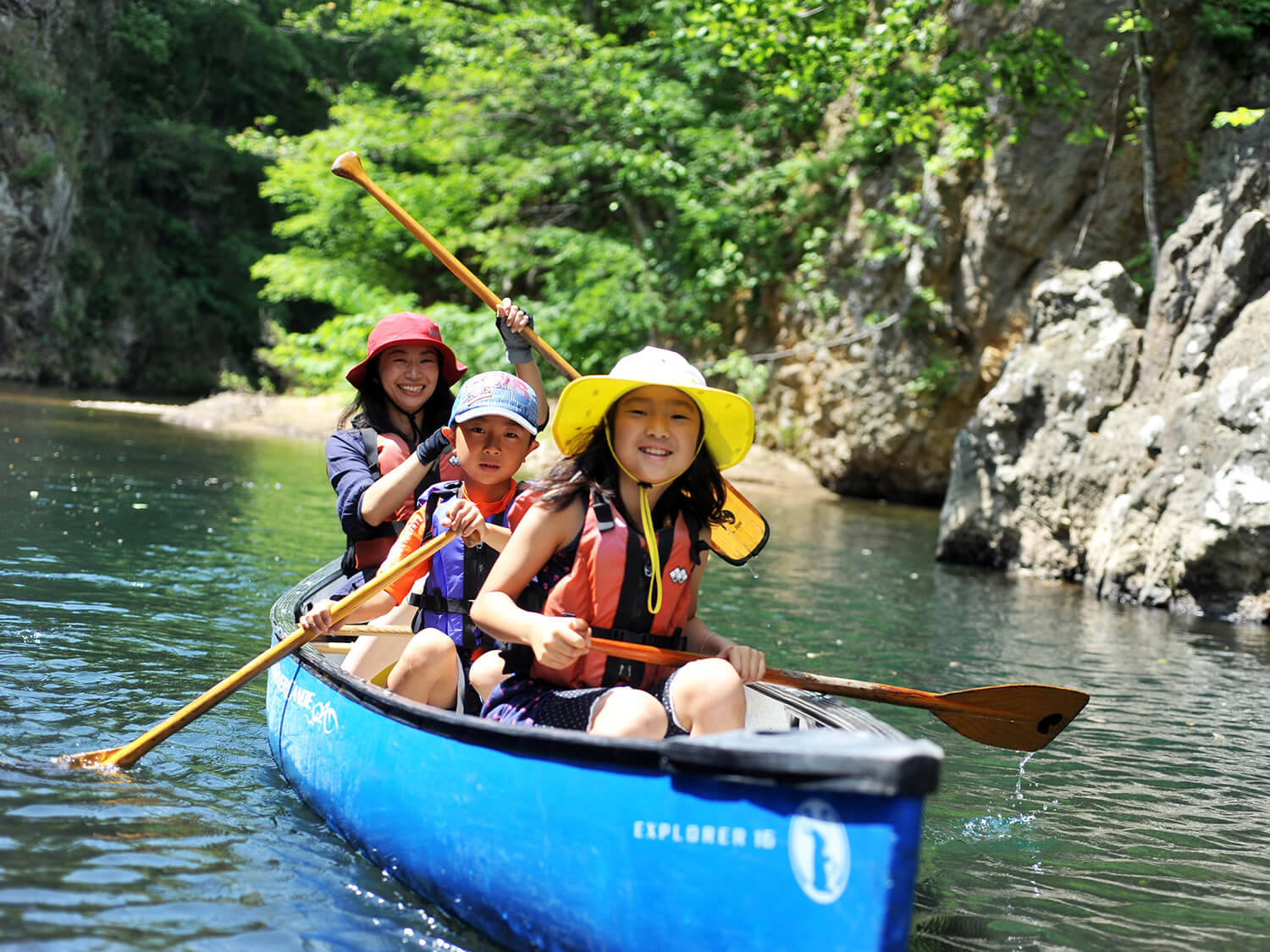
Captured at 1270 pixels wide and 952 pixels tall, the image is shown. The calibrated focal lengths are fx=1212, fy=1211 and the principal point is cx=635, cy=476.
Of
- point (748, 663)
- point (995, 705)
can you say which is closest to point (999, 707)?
point (995, 705)

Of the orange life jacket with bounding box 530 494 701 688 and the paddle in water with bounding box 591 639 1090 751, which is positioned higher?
the orange life jacket with bounding box 530 494 701 688

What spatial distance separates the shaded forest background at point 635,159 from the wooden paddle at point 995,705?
617 centimetres

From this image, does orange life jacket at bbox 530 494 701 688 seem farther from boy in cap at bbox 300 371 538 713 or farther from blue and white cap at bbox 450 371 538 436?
blue and white cap at bbox 450 371 538 436

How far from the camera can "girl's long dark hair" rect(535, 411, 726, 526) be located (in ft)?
10.1

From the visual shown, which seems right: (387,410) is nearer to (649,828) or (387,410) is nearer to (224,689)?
(224,689)

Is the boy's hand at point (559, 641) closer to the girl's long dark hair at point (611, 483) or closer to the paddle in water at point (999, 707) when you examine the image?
the girl's long dark hair at point (611, 483)

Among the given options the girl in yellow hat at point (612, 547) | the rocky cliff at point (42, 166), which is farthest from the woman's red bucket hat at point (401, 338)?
the rocky cliff at point (42, 166)

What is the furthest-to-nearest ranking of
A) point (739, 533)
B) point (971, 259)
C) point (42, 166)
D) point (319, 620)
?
point (42, 166) < point (971, 259) < point (739, 533) < point (319, 620)

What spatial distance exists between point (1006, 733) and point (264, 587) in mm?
4608

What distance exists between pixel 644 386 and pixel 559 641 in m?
0.69

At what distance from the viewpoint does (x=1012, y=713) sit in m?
3.93

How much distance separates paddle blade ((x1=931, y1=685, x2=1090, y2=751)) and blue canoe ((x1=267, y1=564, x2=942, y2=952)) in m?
0.84

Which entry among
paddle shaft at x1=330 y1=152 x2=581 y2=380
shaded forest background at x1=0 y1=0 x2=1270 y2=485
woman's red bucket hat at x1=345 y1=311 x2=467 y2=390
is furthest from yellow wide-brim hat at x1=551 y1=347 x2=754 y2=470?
shaded forest background at x1=0 y1=0 x2=1270 y2=485

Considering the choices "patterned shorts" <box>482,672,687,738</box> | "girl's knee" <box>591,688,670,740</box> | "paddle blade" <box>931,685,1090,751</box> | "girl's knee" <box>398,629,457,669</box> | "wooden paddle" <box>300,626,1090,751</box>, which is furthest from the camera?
"paddle blade" <box>931,685,1090,751</box>
